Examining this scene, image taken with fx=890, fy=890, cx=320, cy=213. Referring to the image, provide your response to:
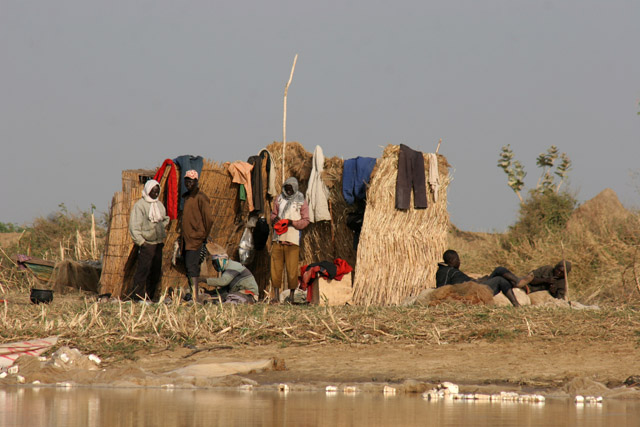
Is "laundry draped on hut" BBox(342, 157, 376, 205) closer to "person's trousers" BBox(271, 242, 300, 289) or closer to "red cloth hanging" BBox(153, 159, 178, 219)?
"person's trousers" BBox(271, 242, 300, 289)

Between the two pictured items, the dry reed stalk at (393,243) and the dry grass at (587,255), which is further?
the dry grass at (587,255)

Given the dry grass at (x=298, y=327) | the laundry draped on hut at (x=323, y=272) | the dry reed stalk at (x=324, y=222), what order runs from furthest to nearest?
the dry reed stalk at (x=324, y=222) < the laundry draped on hut at (x=323, y=272) < the dry grass at (x=298, y=327)

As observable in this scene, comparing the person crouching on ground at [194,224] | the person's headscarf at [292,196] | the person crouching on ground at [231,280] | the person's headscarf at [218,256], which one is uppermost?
the person's headscarf at [292,196]

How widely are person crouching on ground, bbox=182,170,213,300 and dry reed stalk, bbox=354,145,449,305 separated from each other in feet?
7.39

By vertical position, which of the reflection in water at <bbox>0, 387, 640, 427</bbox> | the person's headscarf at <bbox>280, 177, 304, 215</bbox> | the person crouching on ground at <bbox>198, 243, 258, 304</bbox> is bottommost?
the reflection in water at <bbox>0, 387, 640, 427</bbox>

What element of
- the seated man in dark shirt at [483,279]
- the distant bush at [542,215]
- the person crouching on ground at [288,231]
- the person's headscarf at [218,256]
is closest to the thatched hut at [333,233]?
the seated man in dark shirt at [483,279]

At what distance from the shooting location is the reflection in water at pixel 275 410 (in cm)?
516

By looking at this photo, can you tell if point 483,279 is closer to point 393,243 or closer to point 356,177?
point 393,243

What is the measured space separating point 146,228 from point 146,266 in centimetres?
54

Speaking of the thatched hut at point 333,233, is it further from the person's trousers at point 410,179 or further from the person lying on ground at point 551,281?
the person lying on ground at point 551,281

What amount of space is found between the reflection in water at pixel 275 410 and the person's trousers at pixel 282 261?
6578 millimetres

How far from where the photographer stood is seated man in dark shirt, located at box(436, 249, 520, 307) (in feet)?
39.2

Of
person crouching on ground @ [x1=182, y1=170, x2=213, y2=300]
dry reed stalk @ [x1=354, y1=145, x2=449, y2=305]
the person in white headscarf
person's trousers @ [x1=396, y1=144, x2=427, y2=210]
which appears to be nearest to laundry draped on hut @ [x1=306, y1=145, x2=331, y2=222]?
dry reed stalk @ [x1=354, y1=145, x2=449, y2=305]

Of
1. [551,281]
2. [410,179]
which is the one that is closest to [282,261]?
[410,179]
